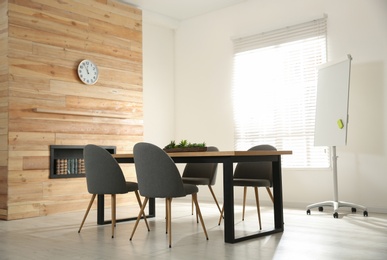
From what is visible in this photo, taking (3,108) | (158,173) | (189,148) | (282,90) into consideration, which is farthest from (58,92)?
(282,90)

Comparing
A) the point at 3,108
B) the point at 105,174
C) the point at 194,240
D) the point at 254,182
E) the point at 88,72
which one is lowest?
the point at 194,240

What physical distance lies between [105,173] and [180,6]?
3.89 meters

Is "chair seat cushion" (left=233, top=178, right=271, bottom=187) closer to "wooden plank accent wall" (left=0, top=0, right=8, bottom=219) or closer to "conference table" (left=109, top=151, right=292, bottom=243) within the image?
"conference table" (left=109, top=151, right=292, bottom=243)

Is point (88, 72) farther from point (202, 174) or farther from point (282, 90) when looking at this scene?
point (282, 90)

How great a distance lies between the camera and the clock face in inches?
229

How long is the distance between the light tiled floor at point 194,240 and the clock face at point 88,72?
6.20 ft

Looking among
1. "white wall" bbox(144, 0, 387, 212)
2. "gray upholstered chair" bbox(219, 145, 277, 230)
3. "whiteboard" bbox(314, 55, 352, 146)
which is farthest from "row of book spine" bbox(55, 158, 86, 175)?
"whiteboard" bbox(314, 55, 352, 146)

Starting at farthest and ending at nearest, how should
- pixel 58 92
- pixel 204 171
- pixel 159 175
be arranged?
pixel 58 92, pixel 204 171, pixel 159 175

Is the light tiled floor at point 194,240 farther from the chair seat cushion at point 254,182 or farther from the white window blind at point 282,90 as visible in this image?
the white window blind at point 282,90

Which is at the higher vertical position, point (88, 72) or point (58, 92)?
point (88, 72)

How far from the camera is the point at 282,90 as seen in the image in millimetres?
6230

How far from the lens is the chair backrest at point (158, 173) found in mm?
3416

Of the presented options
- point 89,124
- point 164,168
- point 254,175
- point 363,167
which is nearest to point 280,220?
point 254,175

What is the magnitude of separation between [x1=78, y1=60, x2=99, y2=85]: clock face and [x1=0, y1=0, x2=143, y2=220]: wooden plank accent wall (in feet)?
0.24
